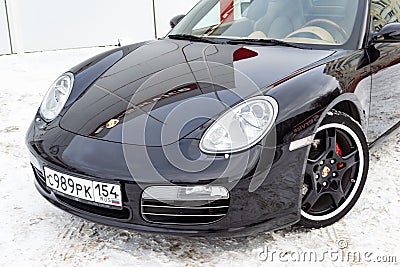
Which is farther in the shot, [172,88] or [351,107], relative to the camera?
[351,107]

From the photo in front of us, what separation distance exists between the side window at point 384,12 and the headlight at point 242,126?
124 cm

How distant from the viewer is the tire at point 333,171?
257 centimetres

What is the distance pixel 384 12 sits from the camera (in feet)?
A: 10.9

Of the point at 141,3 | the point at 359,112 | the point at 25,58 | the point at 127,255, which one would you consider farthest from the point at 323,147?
the point at 141,3

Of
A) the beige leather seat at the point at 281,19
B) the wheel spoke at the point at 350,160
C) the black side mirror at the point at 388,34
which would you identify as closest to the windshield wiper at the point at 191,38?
the beige leather seat at the point at 281,19

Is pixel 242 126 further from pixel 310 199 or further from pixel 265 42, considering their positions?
pixel 265 42

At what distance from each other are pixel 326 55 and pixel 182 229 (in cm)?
124

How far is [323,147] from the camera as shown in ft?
8.62

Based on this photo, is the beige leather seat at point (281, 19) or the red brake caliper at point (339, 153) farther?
the beige leather seat at point (281, 19)

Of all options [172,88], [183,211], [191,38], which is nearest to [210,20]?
[191,38]

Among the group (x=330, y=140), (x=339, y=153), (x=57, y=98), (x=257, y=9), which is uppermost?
(x=257, y=9)

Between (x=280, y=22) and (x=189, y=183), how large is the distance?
1.47 meters

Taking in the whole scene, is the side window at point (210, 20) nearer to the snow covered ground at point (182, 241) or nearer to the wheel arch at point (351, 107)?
the wheel arch at point (351, 107)

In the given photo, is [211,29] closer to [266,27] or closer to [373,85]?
[266,27]
